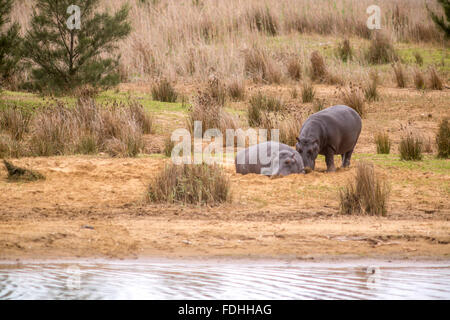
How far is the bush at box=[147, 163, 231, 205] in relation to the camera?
8391 millimetres

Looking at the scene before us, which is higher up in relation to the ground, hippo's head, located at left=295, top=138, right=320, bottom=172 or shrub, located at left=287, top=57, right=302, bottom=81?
shrub, located at left=287, top=57, right=302, bottom=81

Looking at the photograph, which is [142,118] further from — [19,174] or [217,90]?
[19,174]

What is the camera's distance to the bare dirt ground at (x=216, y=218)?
681 centimetres

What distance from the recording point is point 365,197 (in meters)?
7.94

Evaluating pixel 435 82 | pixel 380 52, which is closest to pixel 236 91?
pixel 435 82

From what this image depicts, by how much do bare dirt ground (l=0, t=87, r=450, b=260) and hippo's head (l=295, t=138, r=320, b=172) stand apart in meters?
0.22

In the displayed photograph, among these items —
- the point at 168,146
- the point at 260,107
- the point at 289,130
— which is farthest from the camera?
the point at 260,107

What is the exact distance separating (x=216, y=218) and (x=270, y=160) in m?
2.62

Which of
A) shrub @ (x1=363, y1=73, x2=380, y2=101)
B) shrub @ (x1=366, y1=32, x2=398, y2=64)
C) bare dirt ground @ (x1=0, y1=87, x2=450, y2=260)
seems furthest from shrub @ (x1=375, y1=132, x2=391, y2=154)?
shrub @ (x1=366, y1=32, x2=398, y2=64)

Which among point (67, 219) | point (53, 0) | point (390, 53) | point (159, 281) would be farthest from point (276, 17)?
point (159, 281)

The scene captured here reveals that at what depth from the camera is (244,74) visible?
64.3 ft

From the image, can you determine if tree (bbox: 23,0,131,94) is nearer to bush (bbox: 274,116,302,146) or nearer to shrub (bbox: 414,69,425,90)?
bush (bbox: 274,116,302,146)

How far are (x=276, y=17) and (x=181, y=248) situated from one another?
18801 millimetres
